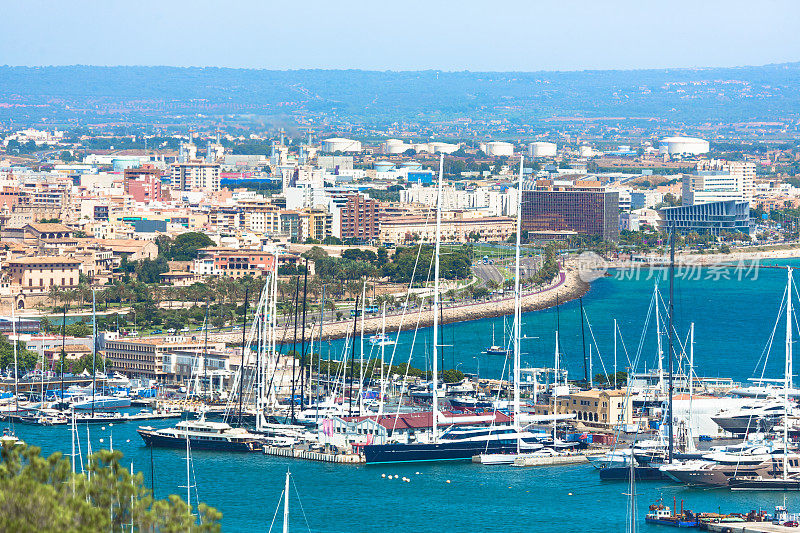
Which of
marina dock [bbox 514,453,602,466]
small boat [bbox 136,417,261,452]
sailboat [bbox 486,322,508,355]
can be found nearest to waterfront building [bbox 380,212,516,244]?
sailboat [bbox 486,322,508,355]

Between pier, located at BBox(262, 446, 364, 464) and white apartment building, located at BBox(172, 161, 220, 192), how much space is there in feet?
141

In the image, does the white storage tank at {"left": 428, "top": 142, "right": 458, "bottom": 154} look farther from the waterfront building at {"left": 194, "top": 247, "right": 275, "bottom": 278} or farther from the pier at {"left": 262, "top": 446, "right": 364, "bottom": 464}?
the pier at {"left": 262, "top": 446, "right": 364, "bottom": 464}

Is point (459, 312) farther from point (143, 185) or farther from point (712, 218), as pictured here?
point (143, 185)

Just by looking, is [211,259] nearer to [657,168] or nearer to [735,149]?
[657,168]

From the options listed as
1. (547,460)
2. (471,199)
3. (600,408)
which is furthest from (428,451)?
(471,199)

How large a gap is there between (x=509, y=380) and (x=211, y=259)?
15654 mm

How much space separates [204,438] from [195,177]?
142ft

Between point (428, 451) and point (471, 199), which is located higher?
point (428, 451)

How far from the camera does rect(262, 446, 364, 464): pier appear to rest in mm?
14945

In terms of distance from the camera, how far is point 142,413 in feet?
57.6

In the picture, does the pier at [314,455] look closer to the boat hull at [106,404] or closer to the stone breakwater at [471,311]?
the boat hull at [106,404]

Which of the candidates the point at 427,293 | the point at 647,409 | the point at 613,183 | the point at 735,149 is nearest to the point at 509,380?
the point at 647,409

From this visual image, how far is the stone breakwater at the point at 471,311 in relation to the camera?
81.7 ft

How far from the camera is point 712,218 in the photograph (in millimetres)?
47781
